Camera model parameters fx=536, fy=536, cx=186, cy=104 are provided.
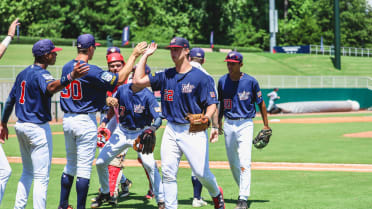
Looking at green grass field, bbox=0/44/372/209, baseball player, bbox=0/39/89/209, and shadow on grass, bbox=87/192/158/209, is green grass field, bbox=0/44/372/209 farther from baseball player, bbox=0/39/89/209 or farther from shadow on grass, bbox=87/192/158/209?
baseball player, bbox=0/39/89/209

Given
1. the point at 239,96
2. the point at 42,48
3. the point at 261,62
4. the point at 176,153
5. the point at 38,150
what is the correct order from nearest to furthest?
the point at 38,150, the point at 42,48, the point at 176,153, the point at 239,96, the point at 261,62

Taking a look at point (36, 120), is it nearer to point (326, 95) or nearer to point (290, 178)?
point (290, 178)

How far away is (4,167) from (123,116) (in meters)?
2.34

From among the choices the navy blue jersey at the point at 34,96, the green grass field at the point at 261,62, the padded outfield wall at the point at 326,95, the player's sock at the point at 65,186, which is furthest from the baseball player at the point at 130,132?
the green grass field at the point at 261,62

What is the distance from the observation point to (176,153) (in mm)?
7176

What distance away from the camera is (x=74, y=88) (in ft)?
24.3

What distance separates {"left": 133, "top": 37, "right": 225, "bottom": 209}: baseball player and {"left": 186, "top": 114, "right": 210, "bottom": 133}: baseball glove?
2.2 inches

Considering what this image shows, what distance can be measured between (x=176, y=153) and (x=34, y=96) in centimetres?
200

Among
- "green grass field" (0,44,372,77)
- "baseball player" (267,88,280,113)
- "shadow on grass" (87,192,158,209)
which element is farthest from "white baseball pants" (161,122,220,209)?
"green grass field" (0,44,372,77)

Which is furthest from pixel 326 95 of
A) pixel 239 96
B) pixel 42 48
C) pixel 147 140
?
pixel 42 48

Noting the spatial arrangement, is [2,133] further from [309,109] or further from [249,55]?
[249,55]

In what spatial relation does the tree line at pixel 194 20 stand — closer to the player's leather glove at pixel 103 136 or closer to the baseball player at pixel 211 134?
the player's leather glove at pixel 103 136

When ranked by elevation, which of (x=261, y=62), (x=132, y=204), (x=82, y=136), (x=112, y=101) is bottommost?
(x=132, y=204)

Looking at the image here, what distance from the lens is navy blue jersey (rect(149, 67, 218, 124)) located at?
283 inches
